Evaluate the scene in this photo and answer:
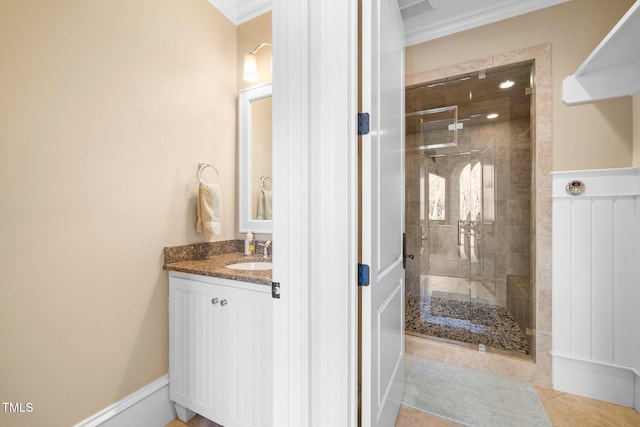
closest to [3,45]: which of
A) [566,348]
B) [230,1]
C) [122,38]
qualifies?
[122,38]


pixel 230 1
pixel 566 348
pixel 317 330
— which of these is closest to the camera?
pixel 317 330

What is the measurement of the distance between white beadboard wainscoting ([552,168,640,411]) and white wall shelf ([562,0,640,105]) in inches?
18.1

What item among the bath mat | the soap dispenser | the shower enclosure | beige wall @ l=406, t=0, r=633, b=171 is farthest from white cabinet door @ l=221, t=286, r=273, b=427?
beige wall @ l=406, t=0, r=633, b=171

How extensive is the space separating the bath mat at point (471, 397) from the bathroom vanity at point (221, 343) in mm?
1002

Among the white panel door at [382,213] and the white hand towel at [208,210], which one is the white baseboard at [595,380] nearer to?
the white panel door at [382,213]

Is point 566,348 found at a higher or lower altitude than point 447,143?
lower

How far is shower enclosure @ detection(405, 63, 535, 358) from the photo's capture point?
2.43 metres

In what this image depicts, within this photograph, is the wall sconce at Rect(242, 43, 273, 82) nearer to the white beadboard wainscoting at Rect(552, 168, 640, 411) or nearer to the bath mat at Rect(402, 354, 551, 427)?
the white beadboard wainscoting at Rect(552, 168, 640, 411)

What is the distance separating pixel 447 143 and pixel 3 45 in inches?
114

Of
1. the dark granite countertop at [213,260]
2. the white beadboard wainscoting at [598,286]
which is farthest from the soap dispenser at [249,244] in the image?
the white beadboard wainscoting at [598,286]

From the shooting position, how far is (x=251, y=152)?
2.18m

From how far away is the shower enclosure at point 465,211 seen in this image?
95.7 inches

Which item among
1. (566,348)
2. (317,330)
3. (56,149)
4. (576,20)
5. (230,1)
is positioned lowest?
(566,348)

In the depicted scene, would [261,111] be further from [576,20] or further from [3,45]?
[576,20]
